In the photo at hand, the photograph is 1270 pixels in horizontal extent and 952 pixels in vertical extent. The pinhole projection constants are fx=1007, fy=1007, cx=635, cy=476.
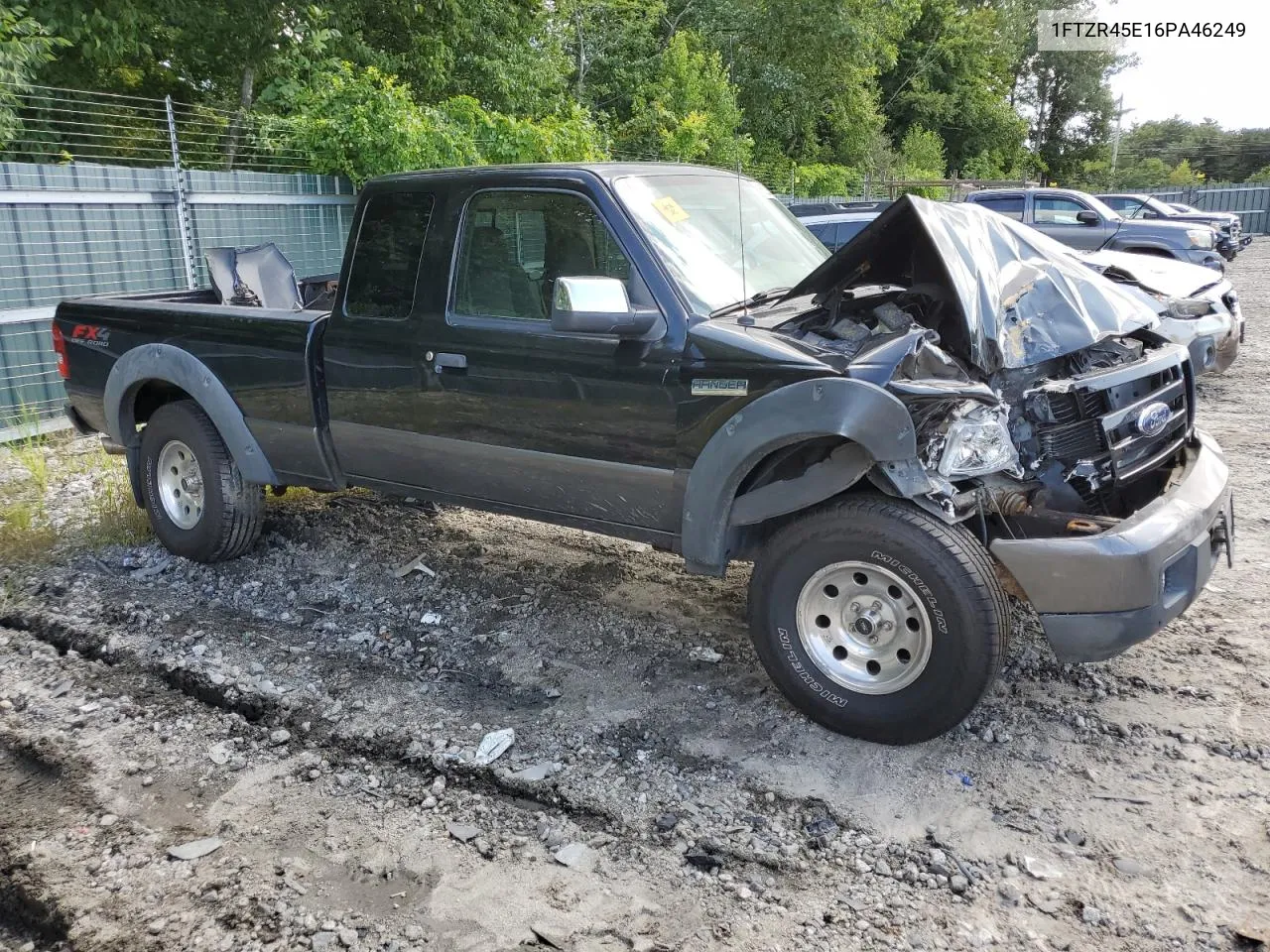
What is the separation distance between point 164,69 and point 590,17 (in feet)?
43.9

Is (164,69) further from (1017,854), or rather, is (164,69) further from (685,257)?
(1017,854)

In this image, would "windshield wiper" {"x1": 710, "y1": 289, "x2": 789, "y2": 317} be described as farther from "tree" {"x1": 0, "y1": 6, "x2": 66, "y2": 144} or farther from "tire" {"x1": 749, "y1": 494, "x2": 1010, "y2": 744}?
"tree" {"x1": 0, "y1": 6, "x2": 66, "y2": 144}

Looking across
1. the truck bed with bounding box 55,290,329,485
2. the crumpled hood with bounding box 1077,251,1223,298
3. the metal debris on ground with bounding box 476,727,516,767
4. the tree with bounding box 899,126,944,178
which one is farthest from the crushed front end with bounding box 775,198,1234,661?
the tree with bounding box 899,126,944,178

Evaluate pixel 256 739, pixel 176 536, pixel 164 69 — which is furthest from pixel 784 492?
pixel 164 69

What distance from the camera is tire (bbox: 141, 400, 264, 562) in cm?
539

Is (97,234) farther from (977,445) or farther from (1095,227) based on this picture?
(1095,227)

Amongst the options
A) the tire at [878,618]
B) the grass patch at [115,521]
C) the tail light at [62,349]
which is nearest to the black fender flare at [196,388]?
the tail light at [62,349]

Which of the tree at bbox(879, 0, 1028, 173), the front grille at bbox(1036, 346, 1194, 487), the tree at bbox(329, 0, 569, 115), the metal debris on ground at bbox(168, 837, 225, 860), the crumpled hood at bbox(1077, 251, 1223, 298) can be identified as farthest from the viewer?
the tree at bbox(879, 0, 1028, 173)

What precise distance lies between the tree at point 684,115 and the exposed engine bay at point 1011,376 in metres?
18.9

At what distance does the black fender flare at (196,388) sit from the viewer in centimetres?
523

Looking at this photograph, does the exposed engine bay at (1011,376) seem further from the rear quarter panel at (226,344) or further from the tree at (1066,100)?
the tree at (1066,100)

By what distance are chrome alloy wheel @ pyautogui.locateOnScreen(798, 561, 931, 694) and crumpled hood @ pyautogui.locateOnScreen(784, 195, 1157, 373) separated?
2.88 feet

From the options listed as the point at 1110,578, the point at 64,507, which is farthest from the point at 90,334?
the point at 1110,578

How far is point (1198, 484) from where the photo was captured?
147 inches
